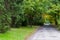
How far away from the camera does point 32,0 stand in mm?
46375

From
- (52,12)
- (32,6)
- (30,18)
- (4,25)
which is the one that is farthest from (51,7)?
(4,25)

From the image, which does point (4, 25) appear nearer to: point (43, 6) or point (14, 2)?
point (14, 2)

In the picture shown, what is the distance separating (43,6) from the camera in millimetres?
47000

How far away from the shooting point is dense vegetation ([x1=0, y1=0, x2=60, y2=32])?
86.1 ft

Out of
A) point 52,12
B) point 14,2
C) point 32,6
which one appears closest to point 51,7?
point 52,12

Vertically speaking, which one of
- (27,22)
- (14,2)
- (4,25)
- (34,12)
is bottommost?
(27,22)

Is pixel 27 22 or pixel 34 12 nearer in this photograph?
pixel 34 12

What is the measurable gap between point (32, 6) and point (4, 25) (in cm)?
1929

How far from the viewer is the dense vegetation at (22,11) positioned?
86.1 feet

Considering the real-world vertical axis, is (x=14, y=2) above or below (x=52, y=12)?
above

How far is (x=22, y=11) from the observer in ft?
100.0

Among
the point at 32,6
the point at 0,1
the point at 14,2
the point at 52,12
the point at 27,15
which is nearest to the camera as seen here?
the point at 0,1

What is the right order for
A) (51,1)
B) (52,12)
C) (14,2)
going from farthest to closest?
1. (51,1)
2. (52,12)
3. (14,2)

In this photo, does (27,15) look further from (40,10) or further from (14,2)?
(14,2)
